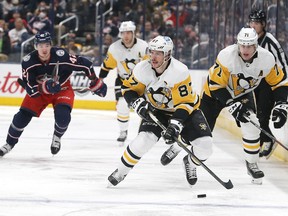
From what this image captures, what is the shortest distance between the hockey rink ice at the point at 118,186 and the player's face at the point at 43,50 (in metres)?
0.82

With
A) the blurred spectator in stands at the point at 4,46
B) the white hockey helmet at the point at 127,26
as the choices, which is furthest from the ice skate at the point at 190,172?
the blurred spectator in stands at the point at 4,46

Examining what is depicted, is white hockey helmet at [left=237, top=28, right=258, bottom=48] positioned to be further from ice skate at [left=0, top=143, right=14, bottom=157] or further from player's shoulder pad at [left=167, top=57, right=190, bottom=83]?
ice skate at [left=0, top=143, right=14, bottom=157]

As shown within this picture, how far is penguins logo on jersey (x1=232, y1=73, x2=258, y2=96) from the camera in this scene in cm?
574

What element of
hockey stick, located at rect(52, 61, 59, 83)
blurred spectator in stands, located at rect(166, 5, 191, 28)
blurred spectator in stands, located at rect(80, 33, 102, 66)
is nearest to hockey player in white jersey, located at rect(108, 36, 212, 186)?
hockey stick, located at rect(52, 61, 59, 83)

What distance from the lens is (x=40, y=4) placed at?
13.3 meters

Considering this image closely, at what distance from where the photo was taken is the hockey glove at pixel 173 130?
17.1ft

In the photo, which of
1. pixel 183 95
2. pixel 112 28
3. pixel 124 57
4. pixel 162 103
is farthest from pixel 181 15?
pixel 183 95

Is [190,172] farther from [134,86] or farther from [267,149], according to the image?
[267,149]

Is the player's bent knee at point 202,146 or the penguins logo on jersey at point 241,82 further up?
the penguins logo on jersey at point 241,82

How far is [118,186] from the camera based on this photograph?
219 inches

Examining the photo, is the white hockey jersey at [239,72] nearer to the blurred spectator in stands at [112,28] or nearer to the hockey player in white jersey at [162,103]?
the hockey player in white jersey at [162,103]

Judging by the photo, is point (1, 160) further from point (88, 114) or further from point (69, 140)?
point (88, 114)

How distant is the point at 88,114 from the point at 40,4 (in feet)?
8.40

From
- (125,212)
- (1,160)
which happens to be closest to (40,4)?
(1,160)
